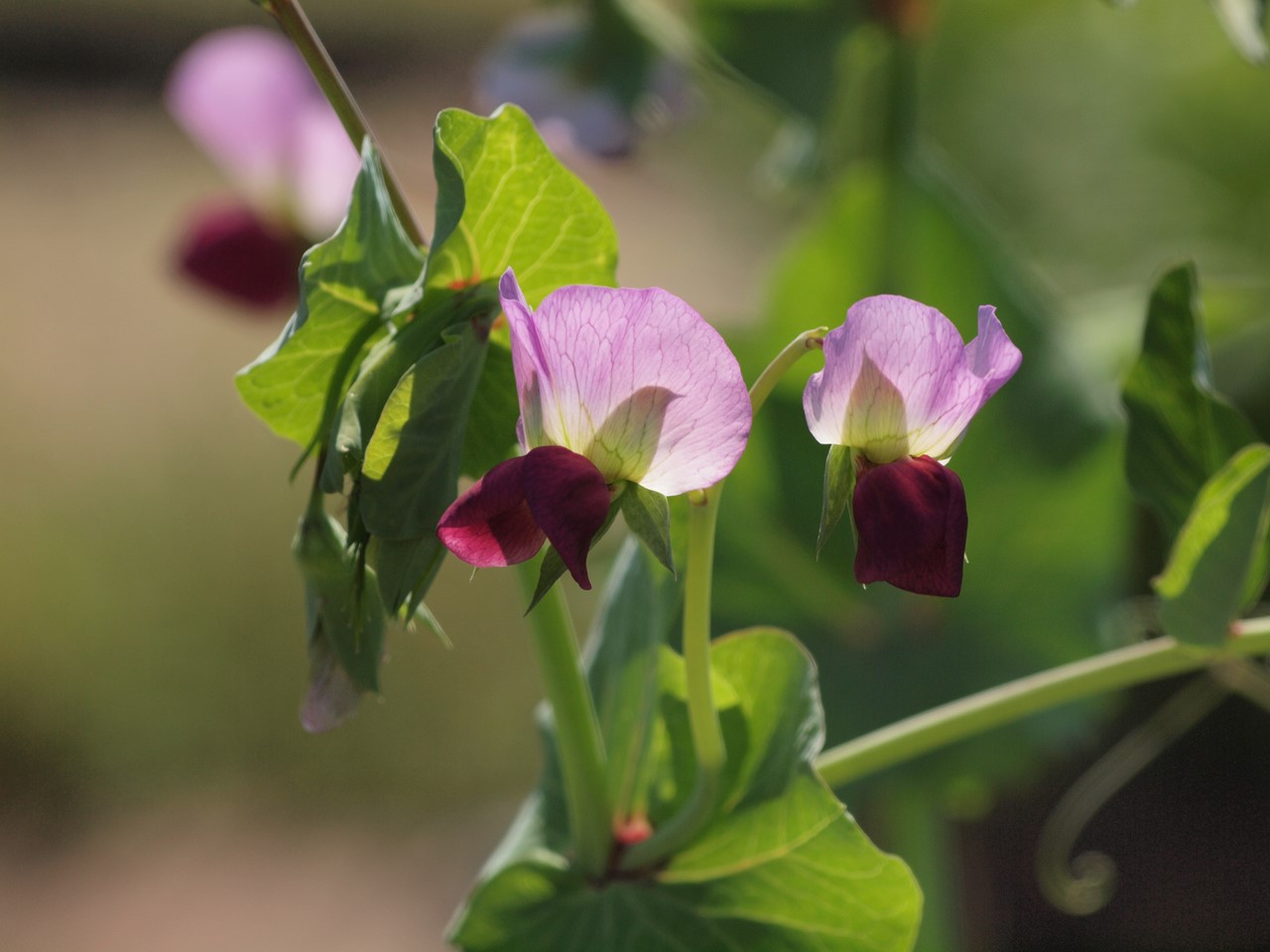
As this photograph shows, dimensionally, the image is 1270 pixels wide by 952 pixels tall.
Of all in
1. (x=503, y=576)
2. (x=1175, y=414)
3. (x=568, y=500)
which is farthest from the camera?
(x=503, y=576)

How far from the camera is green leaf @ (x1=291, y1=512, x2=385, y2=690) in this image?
0.26 meters

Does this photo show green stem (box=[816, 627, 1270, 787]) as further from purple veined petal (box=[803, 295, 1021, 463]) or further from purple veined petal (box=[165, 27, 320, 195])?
purple veined petal (box=[165, 27, 320, 195])

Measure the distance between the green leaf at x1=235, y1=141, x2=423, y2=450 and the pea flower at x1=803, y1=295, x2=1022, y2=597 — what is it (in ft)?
0.33

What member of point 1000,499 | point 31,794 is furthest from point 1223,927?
point 31,794

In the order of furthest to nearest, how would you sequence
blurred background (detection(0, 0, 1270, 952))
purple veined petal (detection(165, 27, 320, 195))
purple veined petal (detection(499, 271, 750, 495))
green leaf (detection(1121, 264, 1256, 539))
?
blurred background (detection(0, 0, 1270, 952)), purple veined petal (detection(165, 27, 320, 195)), green leaf (detection(1121, 264, 1256, 539)), purple veined petal (detection(499, 271, 750, 495))

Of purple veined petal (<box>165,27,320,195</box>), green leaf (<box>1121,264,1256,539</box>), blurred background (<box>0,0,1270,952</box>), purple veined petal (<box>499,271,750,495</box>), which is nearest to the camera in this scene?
purple veined petal (<box>499,271,750,495</box>)

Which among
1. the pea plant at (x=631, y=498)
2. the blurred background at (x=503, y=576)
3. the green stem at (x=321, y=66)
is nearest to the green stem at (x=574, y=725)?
the pea plant at (x=631, y=498)

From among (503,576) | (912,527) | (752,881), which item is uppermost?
(912,527)

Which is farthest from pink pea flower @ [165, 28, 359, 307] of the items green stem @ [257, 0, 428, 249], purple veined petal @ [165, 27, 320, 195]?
green stem @ [257, 0, 428, 249]

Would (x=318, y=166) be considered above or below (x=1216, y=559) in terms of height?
above

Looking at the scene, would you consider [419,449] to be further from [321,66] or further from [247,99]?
[247,99]

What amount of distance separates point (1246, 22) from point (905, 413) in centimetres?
28

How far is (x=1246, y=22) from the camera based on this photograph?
42cm

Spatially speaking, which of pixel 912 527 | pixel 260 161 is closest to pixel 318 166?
pixel 260 161
